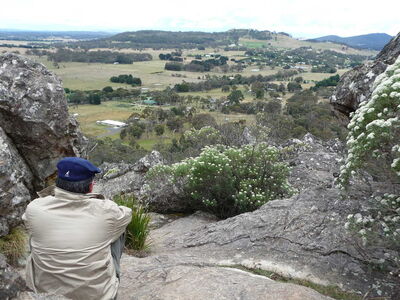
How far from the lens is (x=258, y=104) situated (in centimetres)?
7212

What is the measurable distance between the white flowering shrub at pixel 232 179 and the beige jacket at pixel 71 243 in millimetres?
6780

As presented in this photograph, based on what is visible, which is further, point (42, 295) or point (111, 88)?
point (111, 88)

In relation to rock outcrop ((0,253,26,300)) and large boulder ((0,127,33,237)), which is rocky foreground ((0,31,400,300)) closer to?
large boulder ((0,127,33,237))

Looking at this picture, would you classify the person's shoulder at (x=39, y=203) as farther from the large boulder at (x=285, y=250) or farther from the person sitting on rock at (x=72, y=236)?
the large boulder at (x=285, y=250)

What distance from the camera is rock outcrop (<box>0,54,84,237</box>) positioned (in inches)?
305

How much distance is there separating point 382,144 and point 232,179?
18.1ft

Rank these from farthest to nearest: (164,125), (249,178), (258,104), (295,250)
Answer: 1. (258,104)
2. (164,125)
3. (249,178)
4. (295,250)

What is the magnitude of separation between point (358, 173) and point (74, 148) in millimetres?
5955

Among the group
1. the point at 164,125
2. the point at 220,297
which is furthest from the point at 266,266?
the point at 164,125

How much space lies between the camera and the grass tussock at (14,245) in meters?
6.22

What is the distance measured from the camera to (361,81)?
30.5 ft

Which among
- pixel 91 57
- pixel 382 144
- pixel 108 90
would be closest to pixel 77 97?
pixel 108 90

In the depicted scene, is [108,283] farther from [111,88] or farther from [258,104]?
[111,88]

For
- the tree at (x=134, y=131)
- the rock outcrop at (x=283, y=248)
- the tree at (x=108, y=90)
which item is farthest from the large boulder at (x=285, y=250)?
the tree at (x=108, y=90)
